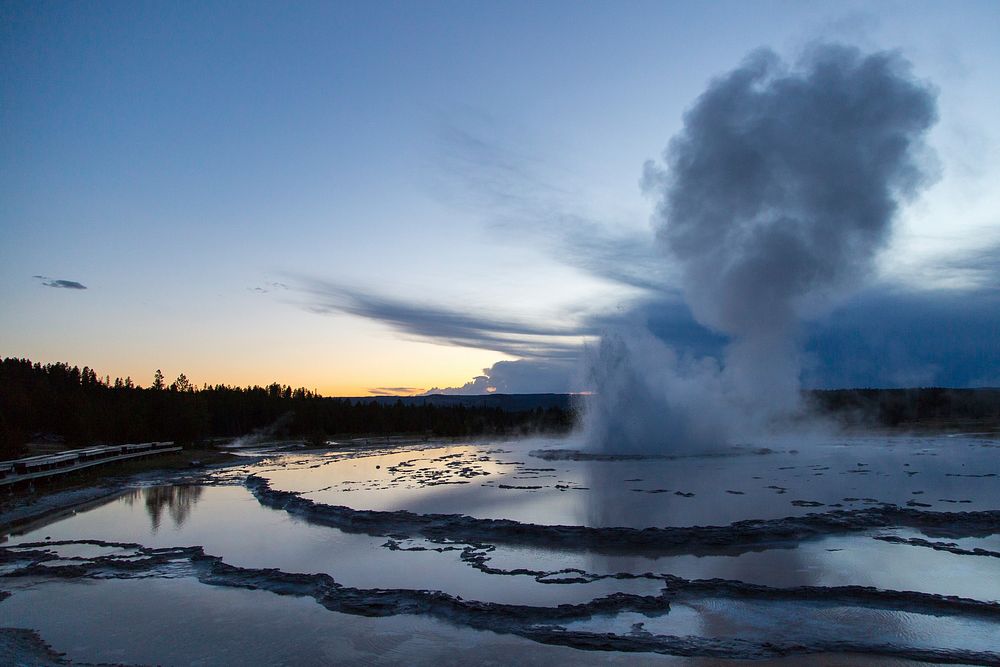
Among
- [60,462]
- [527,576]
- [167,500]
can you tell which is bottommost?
[167,500]

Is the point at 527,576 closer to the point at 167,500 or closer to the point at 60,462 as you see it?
the point at 167,500

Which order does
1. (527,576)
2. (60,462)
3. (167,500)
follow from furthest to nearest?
(60,462) → (167,500) → (527,576)

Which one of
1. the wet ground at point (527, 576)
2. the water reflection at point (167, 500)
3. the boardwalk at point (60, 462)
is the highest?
the boardwalk at point (60, 462)

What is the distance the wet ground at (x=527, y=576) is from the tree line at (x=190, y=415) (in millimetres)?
32831

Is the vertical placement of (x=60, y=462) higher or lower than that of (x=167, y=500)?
higher

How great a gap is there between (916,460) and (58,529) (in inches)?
1371

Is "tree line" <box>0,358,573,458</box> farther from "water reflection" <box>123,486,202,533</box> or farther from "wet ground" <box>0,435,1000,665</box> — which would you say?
"wet ground" <box>0,435,1000,665</box>

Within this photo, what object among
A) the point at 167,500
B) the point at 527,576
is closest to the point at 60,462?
the point at 167,500

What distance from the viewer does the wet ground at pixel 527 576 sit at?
8211 millimetres

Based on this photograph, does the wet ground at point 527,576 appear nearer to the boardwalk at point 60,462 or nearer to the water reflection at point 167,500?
the water reflection at point 167,500

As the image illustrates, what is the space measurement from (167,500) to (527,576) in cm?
1718

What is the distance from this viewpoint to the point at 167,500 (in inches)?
898

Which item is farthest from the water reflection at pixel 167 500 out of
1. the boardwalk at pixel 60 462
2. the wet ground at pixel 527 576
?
the boardwalk at pixel 60 462

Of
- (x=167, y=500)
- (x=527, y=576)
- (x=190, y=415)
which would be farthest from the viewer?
(x=190, y=415)
